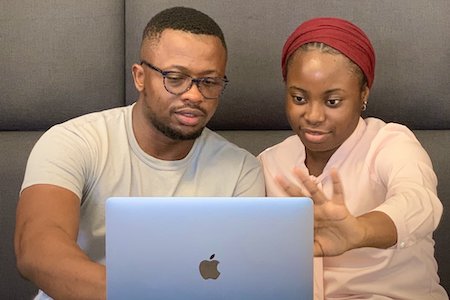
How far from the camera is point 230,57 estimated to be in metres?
2.10

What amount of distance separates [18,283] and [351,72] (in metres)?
0.96

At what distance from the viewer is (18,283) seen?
2.10 m

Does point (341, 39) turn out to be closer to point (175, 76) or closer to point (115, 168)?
point (175, 76)

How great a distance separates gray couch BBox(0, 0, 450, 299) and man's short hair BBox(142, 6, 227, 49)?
0.27m

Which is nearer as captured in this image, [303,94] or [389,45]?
[303,94]

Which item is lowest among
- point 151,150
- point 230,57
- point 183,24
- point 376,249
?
point 376,249

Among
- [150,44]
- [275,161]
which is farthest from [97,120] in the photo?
[275,161]

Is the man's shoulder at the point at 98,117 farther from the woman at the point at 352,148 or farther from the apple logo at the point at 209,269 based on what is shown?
the apple logo at the point at 209,269

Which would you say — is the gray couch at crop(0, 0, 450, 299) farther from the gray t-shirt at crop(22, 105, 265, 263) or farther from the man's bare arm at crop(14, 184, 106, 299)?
the man's bare arm at crop(14, 184, 106, 299)

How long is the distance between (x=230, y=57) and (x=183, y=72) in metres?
0.38

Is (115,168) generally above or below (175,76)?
below

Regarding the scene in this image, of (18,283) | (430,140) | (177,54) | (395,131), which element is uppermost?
(177,54)

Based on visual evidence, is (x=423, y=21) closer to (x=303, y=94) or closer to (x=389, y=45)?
(x=389, y=45)

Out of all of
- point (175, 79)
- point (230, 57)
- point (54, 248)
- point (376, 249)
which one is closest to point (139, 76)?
point (175, 79)
